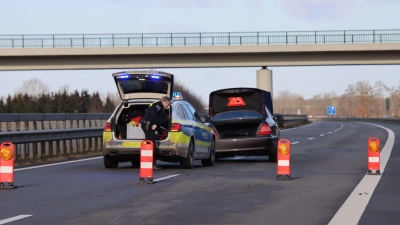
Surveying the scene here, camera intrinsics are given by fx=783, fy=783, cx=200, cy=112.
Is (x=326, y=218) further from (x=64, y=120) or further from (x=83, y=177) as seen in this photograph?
(x=64, y=120)

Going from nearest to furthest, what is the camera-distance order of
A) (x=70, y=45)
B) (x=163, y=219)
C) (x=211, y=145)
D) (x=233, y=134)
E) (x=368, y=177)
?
(x=163, y=219) < (x=368, y=177) < (x=211, y=145) < (x=233, y=134) < (x=70, y=45)

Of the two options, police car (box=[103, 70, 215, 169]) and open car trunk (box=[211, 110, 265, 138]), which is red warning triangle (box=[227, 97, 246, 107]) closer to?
open car trunk (box=[211, 110, 265, 138])

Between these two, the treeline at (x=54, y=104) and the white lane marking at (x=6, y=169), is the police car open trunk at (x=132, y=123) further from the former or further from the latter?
the treeline at (x=54, y=104)

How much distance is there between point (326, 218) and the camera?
9.45 metres

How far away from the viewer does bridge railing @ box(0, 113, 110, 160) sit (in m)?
21.0

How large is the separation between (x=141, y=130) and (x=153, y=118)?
3.44 ft

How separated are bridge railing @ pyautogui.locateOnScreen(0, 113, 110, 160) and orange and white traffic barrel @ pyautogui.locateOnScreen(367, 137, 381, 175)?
9.01 metres

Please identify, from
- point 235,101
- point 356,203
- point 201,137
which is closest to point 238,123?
point 235,101

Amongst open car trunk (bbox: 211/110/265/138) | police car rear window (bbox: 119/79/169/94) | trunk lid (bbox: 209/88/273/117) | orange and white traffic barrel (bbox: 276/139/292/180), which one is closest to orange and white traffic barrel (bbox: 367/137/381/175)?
orange and white traffic barrel (bbox: 276/139/292/180)

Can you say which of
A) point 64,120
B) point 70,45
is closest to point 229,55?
point 70,45

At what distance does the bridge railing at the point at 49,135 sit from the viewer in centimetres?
2098

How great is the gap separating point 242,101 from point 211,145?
2.95 metres

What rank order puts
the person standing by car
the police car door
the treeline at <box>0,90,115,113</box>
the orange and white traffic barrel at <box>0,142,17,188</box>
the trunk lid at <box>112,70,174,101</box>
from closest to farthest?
1. the orange and white traffic barrel at <box>0,142,17,188</box>
2. the person standing by car
3. the trunk lid at <box>112,70,174,101</box>
4. the police car door
5. the treeline at <box>0,90,115,113</box>

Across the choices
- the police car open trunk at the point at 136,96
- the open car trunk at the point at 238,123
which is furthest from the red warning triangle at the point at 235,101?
the police car open trunk at the point at 136,96
